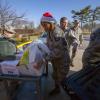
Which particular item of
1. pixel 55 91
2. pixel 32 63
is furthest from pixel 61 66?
pixel 32 63

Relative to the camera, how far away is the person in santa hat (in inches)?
139

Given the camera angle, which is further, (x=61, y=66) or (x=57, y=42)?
(x=61, y=66)

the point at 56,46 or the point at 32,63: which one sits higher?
the point at 56,46

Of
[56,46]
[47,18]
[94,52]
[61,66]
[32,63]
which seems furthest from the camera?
[61,66]

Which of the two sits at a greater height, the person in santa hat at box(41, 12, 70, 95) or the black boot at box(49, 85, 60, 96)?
the person in santa hat at box(41, 12, 70, 95)

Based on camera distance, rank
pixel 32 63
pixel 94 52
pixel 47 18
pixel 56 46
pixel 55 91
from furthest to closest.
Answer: pixel 55 91 → pixel 56 46 → pixel 47 18 → pixel 32 63 → pixel 94 52

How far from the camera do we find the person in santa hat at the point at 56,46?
3.53 metres

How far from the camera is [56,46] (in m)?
3.76

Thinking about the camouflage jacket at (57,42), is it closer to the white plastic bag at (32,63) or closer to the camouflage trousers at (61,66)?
the camouflage trousers at (61,66)

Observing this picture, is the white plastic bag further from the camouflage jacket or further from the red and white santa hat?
the camouflage jacket

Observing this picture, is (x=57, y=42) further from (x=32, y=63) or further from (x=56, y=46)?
(x=32, y=63)

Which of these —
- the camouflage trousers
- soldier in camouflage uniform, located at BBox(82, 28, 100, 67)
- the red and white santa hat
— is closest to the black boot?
the camouflage trousers

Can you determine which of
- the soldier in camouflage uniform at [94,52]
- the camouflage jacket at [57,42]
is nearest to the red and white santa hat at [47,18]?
the camouflage jacket at [57,42]

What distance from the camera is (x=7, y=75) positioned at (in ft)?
9.55
